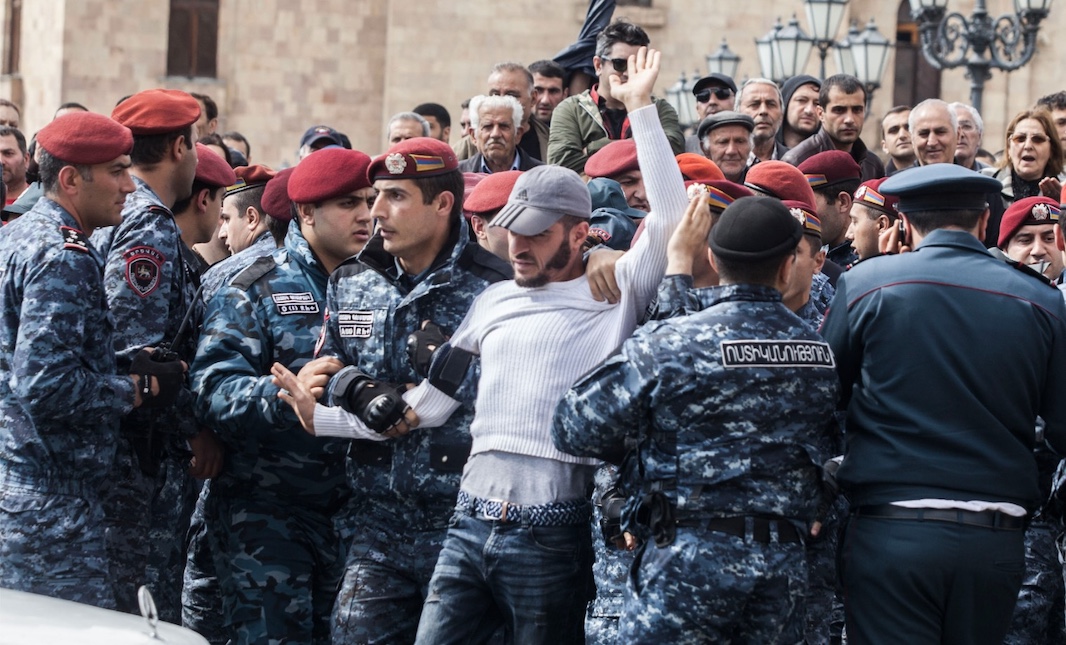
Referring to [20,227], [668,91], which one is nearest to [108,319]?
[20,227]

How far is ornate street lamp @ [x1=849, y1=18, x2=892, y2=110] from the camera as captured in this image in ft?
57.3

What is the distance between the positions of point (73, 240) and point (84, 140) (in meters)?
0.47

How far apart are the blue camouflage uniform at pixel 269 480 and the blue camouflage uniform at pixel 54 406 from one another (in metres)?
0.44

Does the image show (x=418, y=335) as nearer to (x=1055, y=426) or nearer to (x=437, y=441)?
(x=437, y=441)

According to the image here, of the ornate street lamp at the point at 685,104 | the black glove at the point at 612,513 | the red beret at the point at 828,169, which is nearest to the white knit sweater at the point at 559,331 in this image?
the black glove at the point at 612,513

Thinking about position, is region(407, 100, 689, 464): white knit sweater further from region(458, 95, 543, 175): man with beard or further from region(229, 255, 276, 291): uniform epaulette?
region(458, 95, 543, 175): man with beard

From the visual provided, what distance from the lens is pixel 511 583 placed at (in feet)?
18.0

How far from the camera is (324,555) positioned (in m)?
6.71

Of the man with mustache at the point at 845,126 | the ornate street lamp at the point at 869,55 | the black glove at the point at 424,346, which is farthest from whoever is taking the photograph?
the ornate street lamp at the point at 869,55

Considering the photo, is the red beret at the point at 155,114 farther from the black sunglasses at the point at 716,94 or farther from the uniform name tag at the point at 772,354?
the black sunglasses at the point at 716,94

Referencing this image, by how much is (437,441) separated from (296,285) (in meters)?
1.14

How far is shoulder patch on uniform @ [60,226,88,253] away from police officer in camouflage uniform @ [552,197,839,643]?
7.42ft

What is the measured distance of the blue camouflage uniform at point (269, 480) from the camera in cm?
648

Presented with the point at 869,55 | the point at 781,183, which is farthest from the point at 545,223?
the point at 869,55
